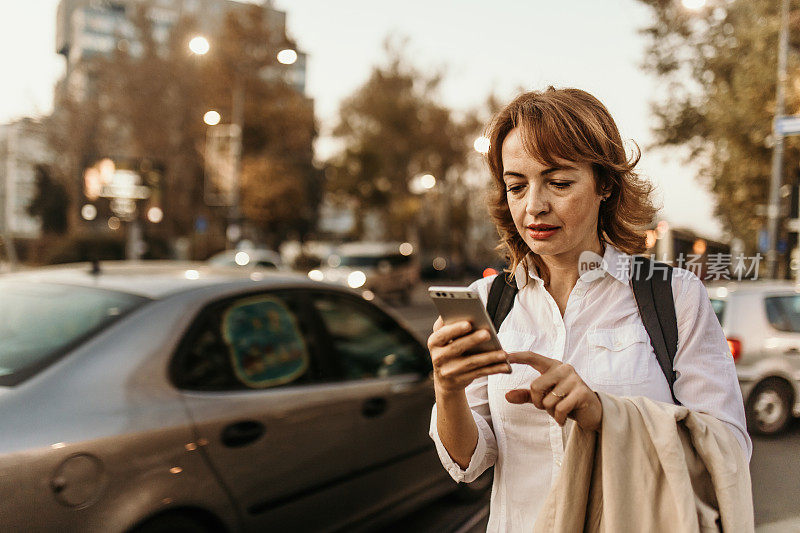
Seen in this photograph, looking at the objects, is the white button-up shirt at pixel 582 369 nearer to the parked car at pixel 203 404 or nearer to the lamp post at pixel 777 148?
the lamp post at pixel 777 148

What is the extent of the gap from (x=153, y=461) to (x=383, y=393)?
4.28 feet

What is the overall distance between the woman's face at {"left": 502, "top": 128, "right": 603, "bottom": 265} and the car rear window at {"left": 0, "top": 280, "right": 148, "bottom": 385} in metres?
1.71

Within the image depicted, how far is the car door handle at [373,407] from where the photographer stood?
125 inches

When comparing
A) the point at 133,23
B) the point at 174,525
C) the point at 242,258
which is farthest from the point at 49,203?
the point at 174,525

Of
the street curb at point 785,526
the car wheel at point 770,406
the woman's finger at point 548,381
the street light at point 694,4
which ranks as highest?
the street light at point 694,4

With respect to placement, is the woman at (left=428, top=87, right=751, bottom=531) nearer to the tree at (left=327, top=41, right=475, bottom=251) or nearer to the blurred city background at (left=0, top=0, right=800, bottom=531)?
the blurred city background at (left=0, top=0, right=800, bottom=531)

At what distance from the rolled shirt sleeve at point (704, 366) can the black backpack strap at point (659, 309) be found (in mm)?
13

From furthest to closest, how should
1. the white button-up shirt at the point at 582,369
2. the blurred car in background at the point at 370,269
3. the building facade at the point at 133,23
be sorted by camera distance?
the blurred car in background at the point at 370,269 < the building facade at the point at 133,23 < the white button-up shirt at the point at 582,369

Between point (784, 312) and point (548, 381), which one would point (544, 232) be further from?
point (784, 312)

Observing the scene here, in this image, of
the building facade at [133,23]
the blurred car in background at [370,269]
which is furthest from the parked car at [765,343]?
the blurred car in background at [370,269]

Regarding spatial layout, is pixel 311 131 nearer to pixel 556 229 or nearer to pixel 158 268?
pixel 158 268

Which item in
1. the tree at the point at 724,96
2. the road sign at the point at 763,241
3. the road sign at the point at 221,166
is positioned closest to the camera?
the road sign at the point at 763,241

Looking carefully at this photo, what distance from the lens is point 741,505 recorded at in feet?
4.05

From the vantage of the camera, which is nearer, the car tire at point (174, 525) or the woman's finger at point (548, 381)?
the woman's finger at point (548, 381)
